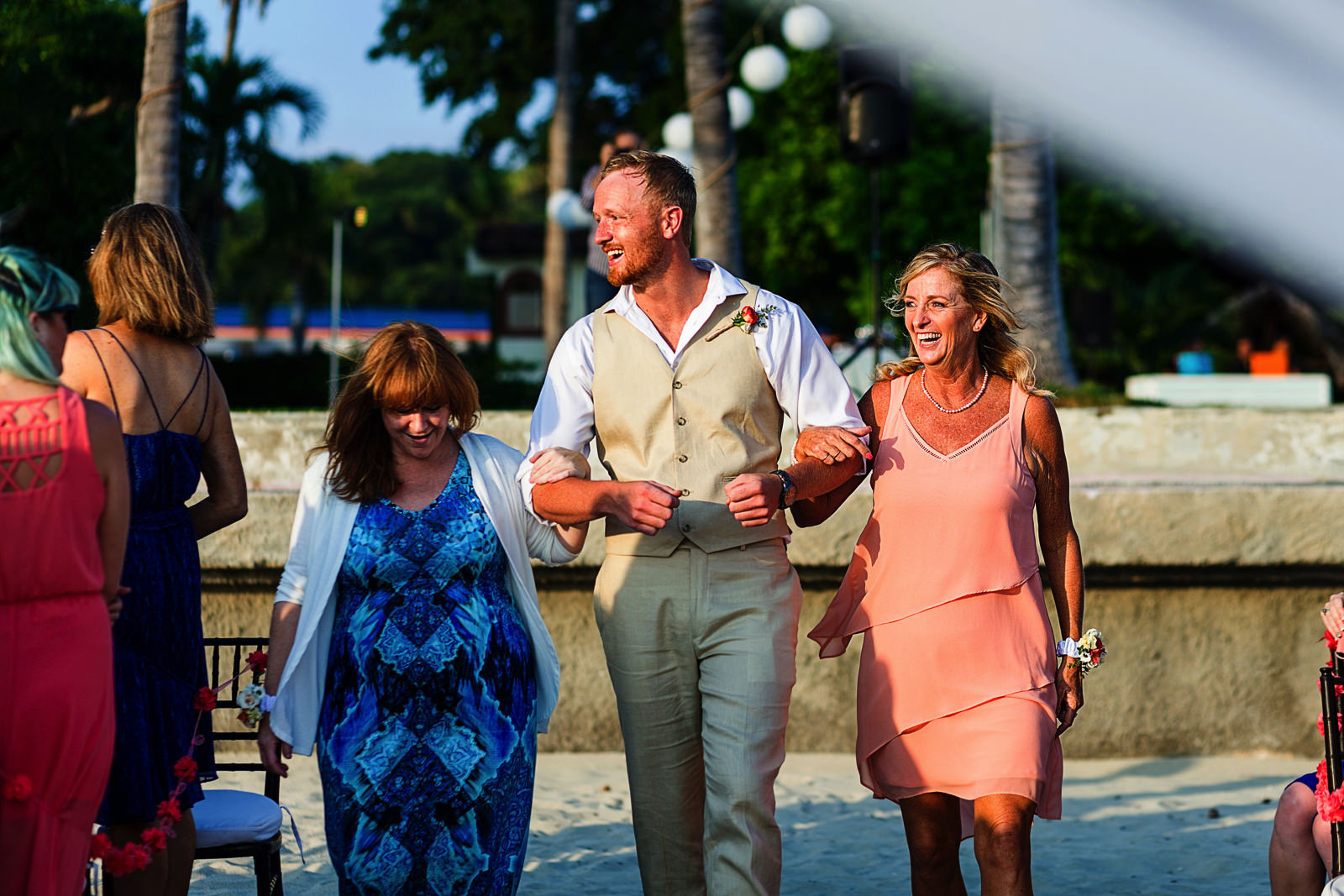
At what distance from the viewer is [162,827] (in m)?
3.29

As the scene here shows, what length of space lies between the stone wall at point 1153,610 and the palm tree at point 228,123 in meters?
17.5

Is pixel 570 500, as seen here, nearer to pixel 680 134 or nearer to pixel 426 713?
pixel 426 713

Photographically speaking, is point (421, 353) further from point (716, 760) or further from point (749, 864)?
point (749, 864)

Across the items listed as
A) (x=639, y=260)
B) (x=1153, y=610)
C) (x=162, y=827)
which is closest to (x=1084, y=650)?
(x=639, y=260)

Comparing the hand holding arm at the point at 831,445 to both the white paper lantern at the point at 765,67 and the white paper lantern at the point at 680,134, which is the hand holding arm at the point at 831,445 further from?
the white paper lantern at the point at 765,67

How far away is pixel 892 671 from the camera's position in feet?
12.0

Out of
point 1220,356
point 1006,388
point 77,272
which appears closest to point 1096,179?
point 1220,356

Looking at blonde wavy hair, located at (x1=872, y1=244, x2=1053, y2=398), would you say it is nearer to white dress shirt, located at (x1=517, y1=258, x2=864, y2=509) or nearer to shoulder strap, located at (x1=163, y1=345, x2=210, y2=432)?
white dress shirt, located at (x1=517, y1=258, x2=864, y2=509)

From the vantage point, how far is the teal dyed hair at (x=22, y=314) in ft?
8.76

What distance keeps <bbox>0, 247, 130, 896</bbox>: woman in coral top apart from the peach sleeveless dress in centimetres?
192

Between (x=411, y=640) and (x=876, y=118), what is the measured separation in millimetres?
8904

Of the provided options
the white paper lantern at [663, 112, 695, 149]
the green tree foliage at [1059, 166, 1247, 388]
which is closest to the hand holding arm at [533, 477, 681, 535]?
the white paper lantern at [663, 112, 695, 149]

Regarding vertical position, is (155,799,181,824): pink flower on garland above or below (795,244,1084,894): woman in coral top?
below

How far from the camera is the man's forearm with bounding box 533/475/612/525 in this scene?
3.41 m
